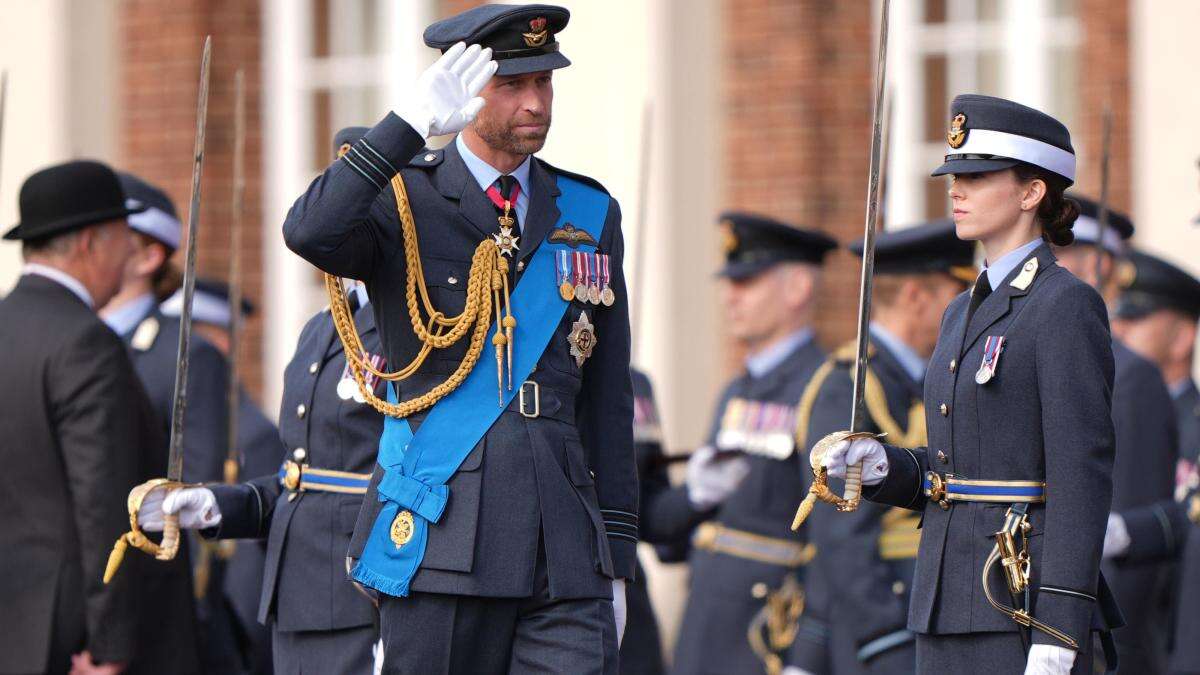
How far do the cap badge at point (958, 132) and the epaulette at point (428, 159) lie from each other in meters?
1.18

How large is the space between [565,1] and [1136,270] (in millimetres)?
3122

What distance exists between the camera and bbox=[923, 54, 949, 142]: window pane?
1031cm

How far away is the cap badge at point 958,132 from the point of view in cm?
508

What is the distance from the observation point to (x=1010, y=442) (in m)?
4.89

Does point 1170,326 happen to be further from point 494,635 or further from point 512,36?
point 494,635

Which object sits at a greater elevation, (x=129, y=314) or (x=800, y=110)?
(x=800, y=110)

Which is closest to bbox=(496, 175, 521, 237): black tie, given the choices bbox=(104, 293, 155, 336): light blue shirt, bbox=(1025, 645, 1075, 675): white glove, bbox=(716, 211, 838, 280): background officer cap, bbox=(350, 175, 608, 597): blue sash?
bbox=(350, 175, 608, 597): blue sash

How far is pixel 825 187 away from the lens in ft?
33.8

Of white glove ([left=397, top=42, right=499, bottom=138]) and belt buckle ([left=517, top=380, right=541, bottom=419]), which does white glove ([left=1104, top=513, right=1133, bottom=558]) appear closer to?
belt buckle ([left=517, top=380, right=541, bottom=419])

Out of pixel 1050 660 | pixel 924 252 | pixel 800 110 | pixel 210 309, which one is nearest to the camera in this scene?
pixel 1050 660

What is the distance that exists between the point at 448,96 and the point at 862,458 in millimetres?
1197

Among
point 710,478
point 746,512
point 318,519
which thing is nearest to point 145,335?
point 318,519

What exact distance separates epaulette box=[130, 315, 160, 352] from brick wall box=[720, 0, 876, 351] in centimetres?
363

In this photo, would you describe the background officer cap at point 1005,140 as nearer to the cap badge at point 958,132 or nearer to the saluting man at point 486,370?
the cap badge at point 958,132
